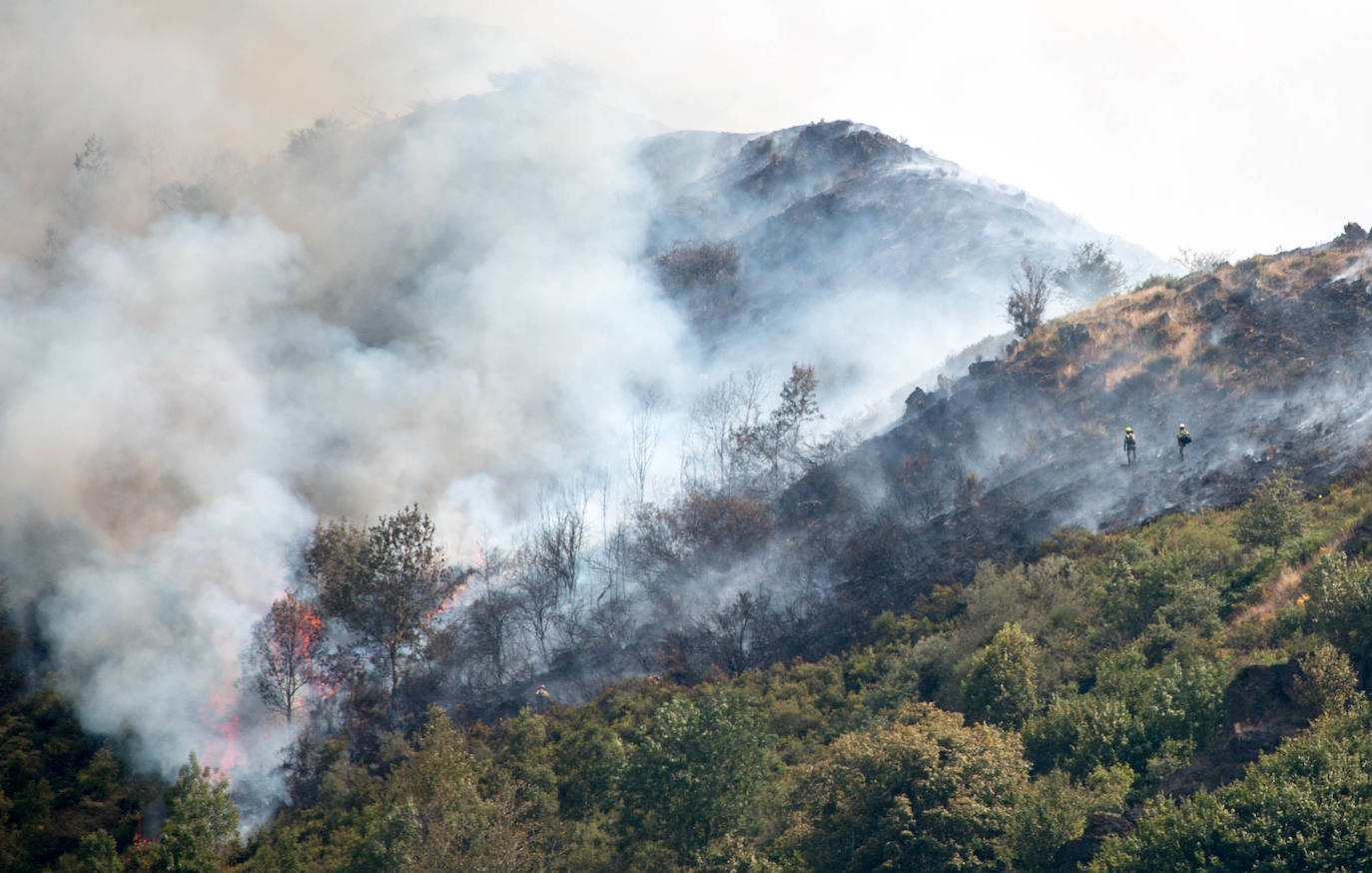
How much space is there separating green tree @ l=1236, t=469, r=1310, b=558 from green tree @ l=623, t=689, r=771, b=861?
72.5 ft

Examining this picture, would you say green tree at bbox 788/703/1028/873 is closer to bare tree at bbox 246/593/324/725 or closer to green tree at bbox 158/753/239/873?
green tree at bbox 158/753/239/873

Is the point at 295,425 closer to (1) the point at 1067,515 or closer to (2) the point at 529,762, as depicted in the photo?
(2) the point at 529,762

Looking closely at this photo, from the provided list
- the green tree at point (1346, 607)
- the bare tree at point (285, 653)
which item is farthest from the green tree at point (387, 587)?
the green tree at point (1346, 607)

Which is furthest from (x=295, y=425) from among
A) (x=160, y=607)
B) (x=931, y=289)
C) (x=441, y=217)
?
(x=931, y=289)

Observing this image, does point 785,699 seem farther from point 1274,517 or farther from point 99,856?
point 99,856

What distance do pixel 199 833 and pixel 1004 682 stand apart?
104ft

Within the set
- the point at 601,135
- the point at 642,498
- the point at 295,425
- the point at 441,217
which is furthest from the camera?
the point at 601,135

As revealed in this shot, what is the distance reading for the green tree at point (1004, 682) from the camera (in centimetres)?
3806

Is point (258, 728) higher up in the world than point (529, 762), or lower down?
higher up

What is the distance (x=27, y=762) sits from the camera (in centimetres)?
5253

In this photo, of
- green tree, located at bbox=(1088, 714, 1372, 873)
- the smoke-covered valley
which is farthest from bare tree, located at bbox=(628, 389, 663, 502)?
→ green tree, located at bbox=(1088, 714, 1372, 873)

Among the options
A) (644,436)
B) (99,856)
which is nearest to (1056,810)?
(99,856)

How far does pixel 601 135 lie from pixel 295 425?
57849mm

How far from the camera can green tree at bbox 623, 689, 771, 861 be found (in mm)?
35188
